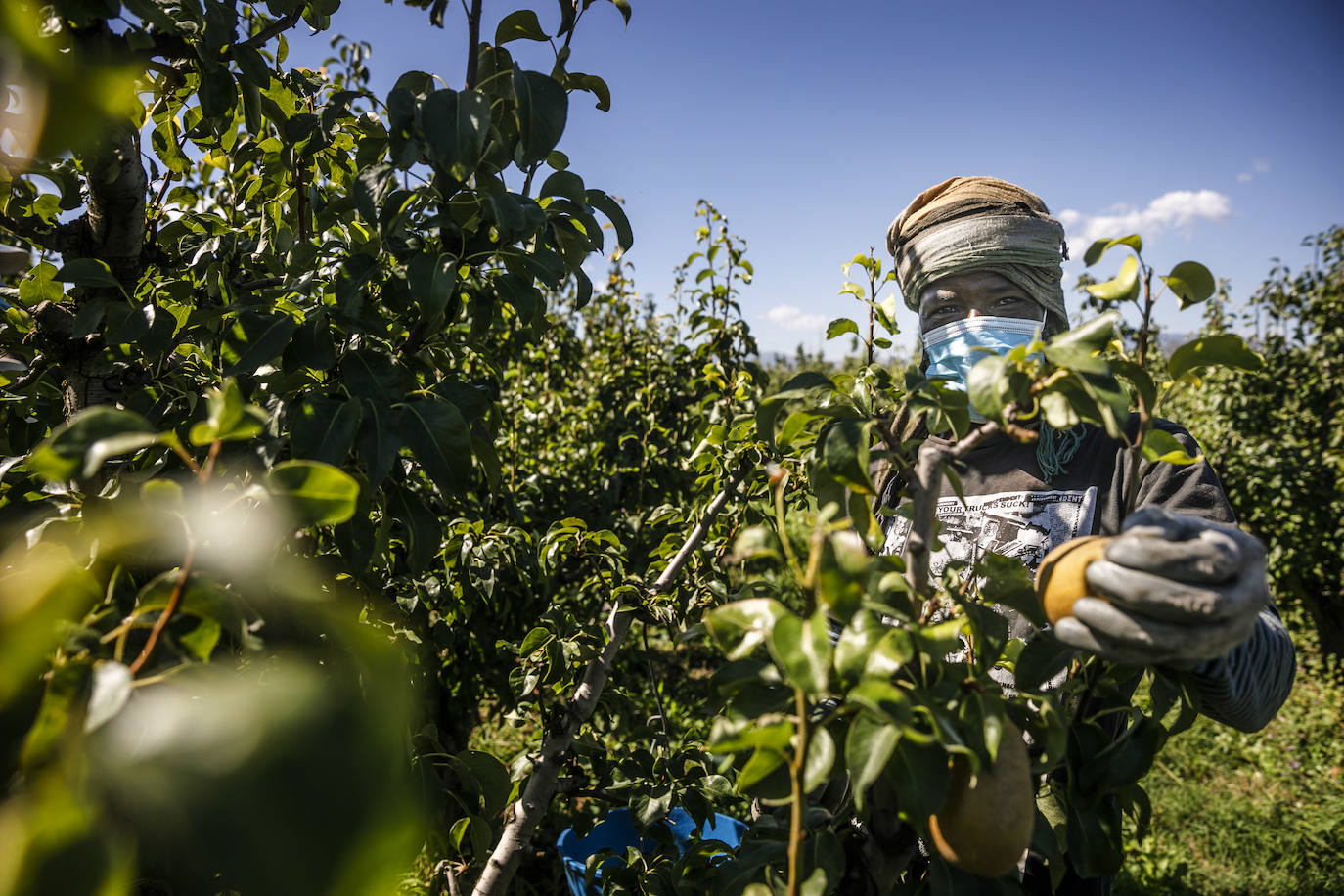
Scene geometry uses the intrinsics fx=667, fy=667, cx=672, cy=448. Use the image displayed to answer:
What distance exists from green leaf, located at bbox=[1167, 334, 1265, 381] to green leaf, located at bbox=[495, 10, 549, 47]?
1.07m

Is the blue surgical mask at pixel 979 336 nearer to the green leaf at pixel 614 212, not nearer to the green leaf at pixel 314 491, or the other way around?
the green leaf at pixel 614 212

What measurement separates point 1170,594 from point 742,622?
18.4 inches

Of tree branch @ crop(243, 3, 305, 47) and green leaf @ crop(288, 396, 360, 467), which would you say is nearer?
green leaf @ crop(288, 396, 360, 467)

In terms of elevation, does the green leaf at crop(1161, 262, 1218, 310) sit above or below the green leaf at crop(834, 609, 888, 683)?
above

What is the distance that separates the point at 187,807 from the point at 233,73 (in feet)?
5.16

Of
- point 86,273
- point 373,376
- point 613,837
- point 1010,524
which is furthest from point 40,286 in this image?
point 613,837

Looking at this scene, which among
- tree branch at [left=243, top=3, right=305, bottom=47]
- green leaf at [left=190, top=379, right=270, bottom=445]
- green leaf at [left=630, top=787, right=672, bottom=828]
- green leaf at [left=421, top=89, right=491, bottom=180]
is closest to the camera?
green leaf at [left=190, top=379, right=270, bottom=445]

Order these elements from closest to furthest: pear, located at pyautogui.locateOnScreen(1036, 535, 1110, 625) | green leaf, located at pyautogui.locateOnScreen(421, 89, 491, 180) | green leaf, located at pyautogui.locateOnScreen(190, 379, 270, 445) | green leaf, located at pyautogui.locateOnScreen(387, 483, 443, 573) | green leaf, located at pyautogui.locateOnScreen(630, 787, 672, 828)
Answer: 1. green leaf, located at pyautogui.locateOnScreen(190, 379, 270, 445)
2. pear, located at pyautogui.locateOnScreen(1036, 535, 1110, 625)
3. green leaf, located at pyautogui.locateOnScreen(421, 89, 491, 180)
4. green leaf, located at pyautogui.locateOnScreen(387, 483, 443, 573)
5. green leaf, located at pyautogui.locateOnScreen(630, 787, 672, 828)

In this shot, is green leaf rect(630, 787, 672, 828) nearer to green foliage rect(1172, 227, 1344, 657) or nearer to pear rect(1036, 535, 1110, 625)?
pear rect(1036, 535, 1110, 625)

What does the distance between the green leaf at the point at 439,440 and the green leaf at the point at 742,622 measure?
0.47m

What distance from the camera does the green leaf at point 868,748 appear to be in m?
0.63

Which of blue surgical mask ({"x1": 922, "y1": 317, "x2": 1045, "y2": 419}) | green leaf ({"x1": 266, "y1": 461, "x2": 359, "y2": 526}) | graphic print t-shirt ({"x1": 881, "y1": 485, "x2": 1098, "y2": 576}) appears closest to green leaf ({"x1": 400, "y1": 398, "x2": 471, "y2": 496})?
green leaf ({"x1": 266, "y1": 461, "x2": 359, "y2": 526})

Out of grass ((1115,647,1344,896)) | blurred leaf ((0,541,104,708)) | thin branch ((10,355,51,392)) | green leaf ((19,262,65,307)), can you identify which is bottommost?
grass ((1115,647,1344,896))

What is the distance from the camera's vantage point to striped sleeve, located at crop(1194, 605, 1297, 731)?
102cm
